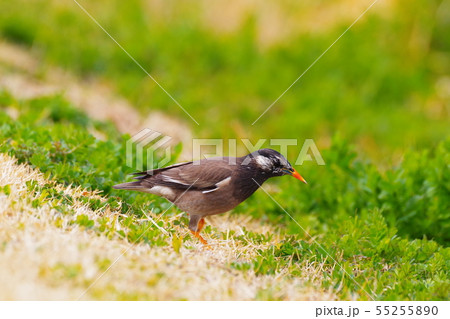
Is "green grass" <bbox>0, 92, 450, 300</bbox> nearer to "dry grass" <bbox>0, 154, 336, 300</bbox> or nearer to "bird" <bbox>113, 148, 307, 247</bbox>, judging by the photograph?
"dry grass" <bbox>0, 154, 336, 300</bbox>

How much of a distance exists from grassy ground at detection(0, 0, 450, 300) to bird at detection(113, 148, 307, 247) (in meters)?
0.22

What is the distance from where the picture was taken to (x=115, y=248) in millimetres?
4137

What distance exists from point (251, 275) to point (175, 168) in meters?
1.66

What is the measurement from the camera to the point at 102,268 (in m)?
3.79

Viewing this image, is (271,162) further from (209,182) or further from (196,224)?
(196,224)

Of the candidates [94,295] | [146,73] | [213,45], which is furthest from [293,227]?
[213,45]

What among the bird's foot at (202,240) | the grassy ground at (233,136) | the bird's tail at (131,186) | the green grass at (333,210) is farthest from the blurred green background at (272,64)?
Answer: the bird's foot at (202,240)

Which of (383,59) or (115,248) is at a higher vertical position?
(383,59)

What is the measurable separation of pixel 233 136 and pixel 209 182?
4498 mm

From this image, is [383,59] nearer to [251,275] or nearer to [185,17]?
[185,17]

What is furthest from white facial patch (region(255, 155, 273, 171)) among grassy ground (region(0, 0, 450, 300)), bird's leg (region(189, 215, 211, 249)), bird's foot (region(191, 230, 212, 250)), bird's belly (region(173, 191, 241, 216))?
bird's foot (region(191, 230, 212, 250))

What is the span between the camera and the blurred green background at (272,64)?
10719 millimetres

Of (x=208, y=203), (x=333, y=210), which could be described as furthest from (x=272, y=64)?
(x=208, y=203)

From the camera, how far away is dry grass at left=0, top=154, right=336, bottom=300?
3578 mm
